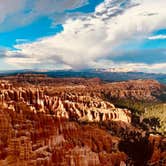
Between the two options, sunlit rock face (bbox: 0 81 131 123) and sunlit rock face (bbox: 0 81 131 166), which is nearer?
sunlit rock face (bbox: 0 81 131 166)

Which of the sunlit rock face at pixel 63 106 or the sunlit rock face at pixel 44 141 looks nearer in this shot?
the sunlit rock face at pixel 44 141

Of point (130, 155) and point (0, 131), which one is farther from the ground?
point (0, 131)

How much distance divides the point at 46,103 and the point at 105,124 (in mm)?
19310

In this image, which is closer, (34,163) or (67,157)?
(34,163)

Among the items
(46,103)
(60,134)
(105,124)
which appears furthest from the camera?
(105,124)

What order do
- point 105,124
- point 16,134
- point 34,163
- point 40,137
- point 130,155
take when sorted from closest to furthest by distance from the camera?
point 34,163, point 16,134, point 40,137, point 130,155, point 105,124

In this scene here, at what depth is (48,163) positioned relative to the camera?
32.1m

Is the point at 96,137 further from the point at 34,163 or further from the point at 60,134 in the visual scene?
the point at 34,163

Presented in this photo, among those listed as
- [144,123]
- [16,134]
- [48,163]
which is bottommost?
[144,123]

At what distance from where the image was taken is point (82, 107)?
10806 centimetres

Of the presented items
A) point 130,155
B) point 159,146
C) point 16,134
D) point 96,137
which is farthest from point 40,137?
point 159,146

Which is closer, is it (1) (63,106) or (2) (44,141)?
(2) (44,141)

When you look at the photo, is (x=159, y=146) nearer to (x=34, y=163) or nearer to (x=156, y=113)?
(x=34, y=163)

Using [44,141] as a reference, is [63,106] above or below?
below
